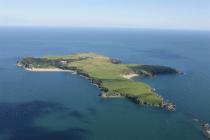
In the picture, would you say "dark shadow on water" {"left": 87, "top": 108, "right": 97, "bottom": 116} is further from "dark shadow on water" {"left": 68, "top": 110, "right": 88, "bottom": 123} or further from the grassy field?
the grassy field

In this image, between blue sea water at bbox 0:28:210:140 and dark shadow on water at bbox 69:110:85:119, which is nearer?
blue sea water at bbox 0:28:210:140

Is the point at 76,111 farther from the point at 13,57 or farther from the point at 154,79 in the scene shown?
the point at 13,57

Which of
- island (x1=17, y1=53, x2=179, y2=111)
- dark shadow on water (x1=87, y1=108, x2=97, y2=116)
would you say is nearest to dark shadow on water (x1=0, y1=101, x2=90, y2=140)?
dark shadow on water (x1=87, y1=108, x2=97, y2=116)

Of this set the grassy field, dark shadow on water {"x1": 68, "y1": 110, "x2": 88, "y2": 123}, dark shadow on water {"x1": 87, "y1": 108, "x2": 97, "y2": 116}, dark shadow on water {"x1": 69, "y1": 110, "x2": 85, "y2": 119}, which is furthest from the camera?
the grassy field

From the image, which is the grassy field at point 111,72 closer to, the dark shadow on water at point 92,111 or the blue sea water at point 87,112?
the blue sea water at point 87,112

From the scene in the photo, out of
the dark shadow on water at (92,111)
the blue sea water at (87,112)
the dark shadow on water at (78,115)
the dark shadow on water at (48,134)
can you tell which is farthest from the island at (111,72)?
the dark shadow on water at (48,134)

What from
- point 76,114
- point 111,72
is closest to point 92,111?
point 76,114

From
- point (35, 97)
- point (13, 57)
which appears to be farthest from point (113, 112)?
point (13, 57)

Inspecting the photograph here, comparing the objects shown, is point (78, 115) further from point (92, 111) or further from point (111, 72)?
point (111, 72)
